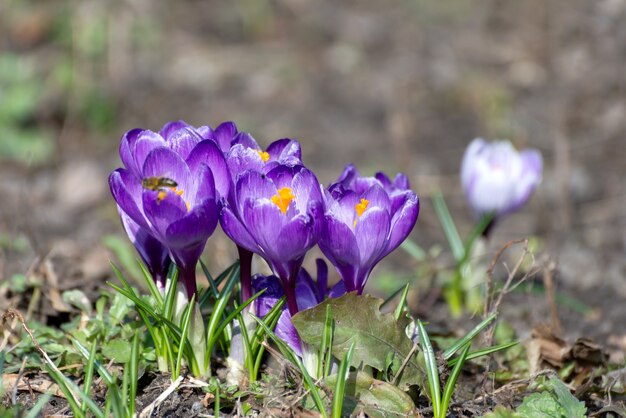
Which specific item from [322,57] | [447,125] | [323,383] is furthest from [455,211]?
[323,383]

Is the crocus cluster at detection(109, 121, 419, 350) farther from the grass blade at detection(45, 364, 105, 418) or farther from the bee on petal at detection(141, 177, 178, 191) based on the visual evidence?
the grass blade at detection(45, 364, 105, 418)

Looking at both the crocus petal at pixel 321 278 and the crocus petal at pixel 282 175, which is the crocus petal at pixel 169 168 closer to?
the crocus petal at pixel 282 175

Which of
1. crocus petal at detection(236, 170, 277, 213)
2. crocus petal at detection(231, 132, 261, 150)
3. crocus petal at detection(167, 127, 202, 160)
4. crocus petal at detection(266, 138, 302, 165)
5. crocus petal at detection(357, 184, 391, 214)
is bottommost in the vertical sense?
crocus petal at detection(357, 184, 391, 214)

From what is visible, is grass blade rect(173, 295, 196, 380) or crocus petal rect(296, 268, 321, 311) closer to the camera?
grass blade rect(173, 295, 196, 380)

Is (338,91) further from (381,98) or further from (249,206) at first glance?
(249,206)

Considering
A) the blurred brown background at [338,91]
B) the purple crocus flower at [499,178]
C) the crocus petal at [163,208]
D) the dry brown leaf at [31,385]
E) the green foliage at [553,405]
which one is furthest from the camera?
the blurred brown background at [338,91]

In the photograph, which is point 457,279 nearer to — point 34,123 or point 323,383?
point 323,383

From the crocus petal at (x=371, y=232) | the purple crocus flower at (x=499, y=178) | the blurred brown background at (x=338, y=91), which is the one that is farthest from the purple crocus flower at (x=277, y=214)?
the blurred brown background at (x=338, y=91)

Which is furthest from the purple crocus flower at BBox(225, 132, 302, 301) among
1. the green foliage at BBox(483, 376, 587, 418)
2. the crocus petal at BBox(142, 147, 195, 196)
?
the green foliage at BBox(483, 376, 587, 418)

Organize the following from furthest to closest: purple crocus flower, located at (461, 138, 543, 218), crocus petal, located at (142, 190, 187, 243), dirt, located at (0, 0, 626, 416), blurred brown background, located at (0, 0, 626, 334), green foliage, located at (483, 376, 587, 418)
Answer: blurred brown background, located at (0, 0, 626, 334) → dirt, located at (0, 0, 626, 416) → purple crocus flower, located at (461, 138, 543, 218) → green foliage, located at (483, 376, 587, 418) → crocus petal, located at (142, 190, 187, 243)
